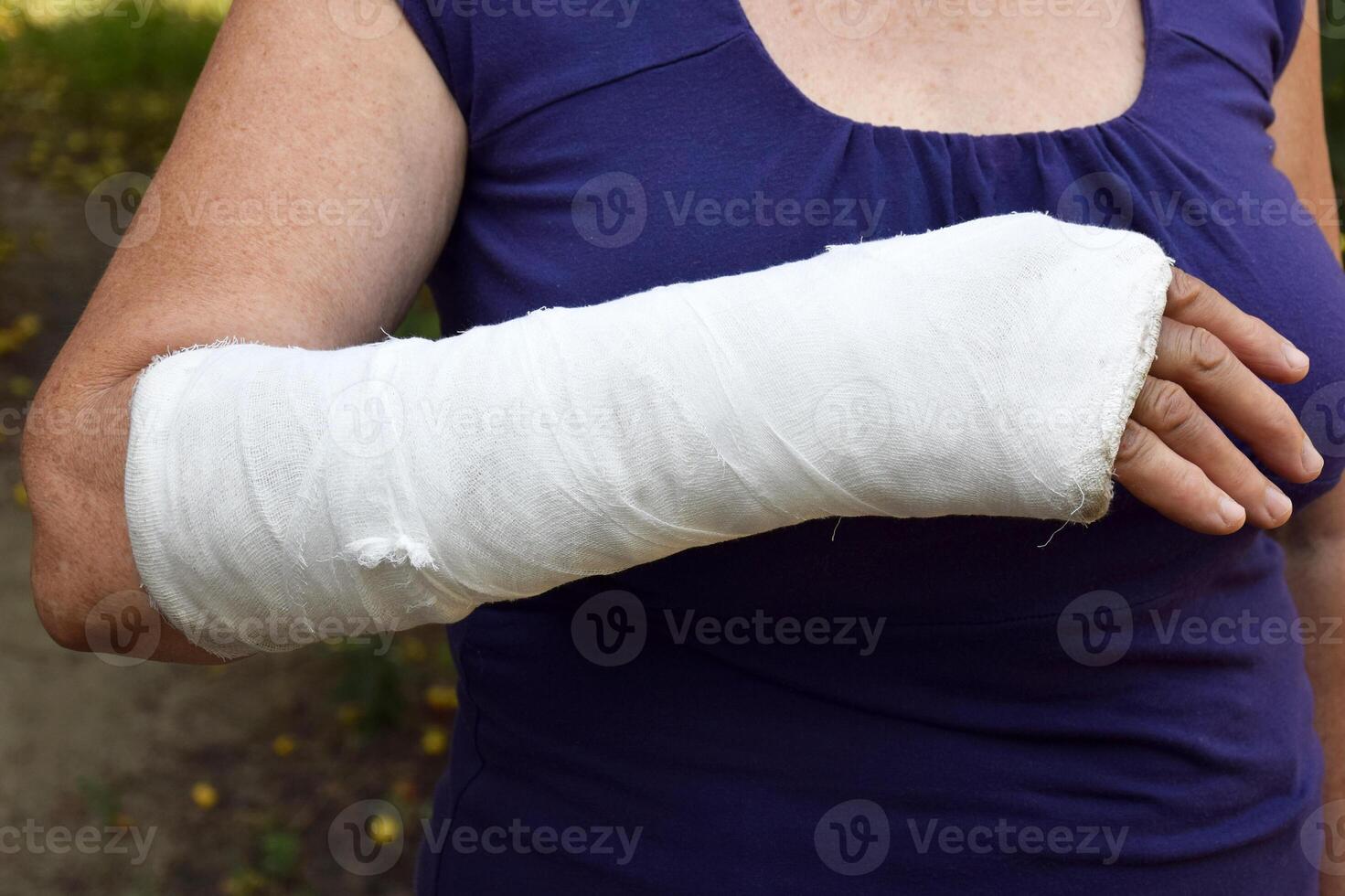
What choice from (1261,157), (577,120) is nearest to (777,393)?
(577,120)

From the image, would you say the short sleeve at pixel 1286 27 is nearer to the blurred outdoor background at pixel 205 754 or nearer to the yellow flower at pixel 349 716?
the blurred outdoor background at pixel 205 754

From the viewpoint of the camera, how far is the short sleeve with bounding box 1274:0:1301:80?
3.75 feet

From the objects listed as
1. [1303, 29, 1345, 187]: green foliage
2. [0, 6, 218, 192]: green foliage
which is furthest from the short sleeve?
[0, 6, 218, 192]: green foliage

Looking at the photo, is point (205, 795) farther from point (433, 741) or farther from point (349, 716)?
point (433, 741)

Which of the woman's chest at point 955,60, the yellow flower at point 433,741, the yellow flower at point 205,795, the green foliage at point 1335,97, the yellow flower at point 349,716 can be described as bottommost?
the yellow flower at point 433,741

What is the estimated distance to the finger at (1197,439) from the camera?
0.82 metres

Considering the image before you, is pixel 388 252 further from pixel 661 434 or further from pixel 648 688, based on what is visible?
pixel 648 688

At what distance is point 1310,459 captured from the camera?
90 cm

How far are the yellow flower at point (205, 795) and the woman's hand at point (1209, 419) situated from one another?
6.77 ft

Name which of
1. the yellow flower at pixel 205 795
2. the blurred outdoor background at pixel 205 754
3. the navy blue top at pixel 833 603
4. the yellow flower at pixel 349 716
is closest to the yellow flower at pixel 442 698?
the blurred outdoor background at pixel 205 754

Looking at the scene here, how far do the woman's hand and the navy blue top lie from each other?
0.13m

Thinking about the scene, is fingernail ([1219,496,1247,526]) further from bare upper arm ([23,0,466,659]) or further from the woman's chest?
bare upper arm ([23,0,466,659])

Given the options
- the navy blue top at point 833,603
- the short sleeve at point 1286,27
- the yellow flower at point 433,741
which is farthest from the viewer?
the yellow flower at point 433,741

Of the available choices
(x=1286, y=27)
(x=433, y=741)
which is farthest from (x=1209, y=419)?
(x=433, y=741)
